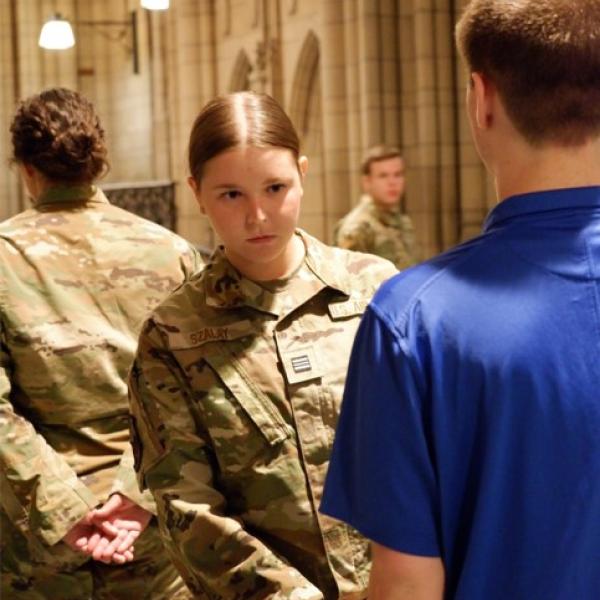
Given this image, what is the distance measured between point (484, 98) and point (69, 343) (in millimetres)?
1663

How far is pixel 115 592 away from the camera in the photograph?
2980mm

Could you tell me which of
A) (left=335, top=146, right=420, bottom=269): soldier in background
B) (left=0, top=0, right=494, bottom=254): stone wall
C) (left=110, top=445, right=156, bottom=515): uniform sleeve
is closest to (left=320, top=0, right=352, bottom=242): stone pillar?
(left=0, top=0, right=494, bottom=254): stone wall

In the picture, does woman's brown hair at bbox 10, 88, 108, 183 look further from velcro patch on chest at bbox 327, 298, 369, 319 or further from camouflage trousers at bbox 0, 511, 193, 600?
velcro patch on chest at bbox 327, 298, 369, 319

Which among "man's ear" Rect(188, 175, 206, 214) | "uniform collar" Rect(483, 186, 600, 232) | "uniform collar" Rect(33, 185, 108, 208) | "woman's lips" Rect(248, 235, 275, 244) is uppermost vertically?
"uniform collar" Rect(483, 186, 600, 232)

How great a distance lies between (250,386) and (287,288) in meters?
0.21

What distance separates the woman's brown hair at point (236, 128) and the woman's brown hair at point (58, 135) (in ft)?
2.58

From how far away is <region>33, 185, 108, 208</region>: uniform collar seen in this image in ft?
10.0

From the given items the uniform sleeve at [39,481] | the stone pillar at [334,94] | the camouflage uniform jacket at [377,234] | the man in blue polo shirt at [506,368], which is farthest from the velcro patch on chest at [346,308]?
the stone pillar at [334,94]

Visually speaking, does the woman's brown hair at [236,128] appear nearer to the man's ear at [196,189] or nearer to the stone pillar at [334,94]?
the man's ear at [196,189]

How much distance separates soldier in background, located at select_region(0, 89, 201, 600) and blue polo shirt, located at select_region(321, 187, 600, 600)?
1.46m

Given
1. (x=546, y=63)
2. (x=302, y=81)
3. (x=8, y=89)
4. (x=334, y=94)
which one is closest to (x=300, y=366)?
(x=546, y=63)

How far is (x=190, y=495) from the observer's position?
2102 millimetres

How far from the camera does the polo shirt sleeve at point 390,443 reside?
4.76ft

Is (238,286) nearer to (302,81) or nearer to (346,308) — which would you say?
(346,308)
